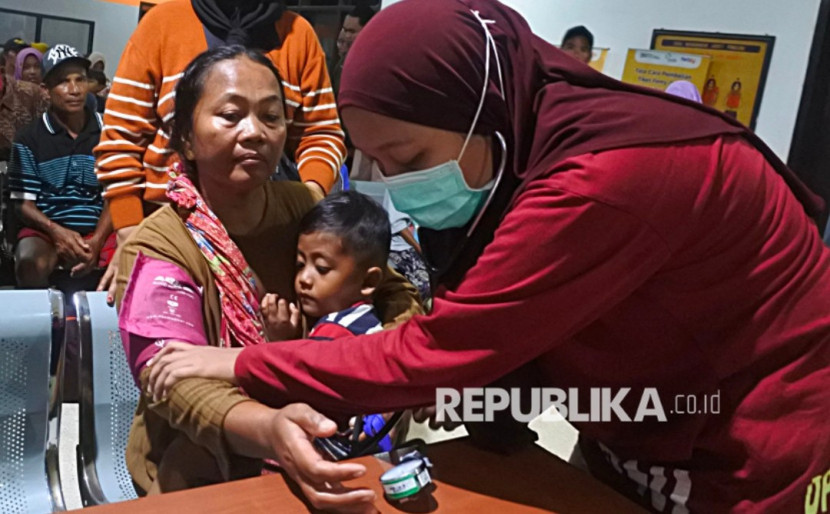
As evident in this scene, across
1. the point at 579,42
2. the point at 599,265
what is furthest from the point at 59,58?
the point at 599,265

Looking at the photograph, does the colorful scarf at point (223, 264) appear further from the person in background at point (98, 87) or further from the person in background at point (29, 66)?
the person in background at point (29, 66)

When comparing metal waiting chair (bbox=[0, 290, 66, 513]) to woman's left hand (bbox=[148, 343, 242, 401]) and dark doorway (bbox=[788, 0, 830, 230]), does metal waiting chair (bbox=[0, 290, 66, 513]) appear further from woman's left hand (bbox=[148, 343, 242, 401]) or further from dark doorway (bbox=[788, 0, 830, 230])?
dark doorway (bbox=[788, 0, 830, 230])

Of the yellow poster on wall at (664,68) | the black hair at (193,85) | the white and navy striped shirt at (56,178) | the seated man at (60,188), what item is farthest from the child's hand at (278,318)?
the yellow poster on wall at (664,68)

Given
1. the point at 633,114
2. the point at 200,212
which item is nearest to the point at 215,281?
the point at 200,212

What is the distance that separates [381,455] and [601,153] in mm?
568

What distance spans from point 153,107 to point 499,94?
1303mm

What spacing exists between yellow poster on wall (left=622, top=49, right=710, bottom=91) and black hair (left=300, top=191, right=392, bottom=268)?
2.35m

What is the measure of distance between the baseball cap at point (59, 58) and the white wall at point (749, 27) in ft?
8.97

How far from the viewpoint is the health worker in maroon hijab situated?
89 cm

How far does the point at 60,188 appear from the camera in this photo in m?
3.38

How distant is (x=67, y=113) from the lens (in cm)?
353

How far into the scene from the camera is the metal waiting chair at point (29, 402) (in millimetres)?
1629

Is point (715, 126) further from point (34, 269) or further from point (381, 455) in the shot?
point (34, 269)

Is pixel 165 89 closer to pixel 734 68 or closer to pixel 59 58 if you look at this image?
pixel 59 58
